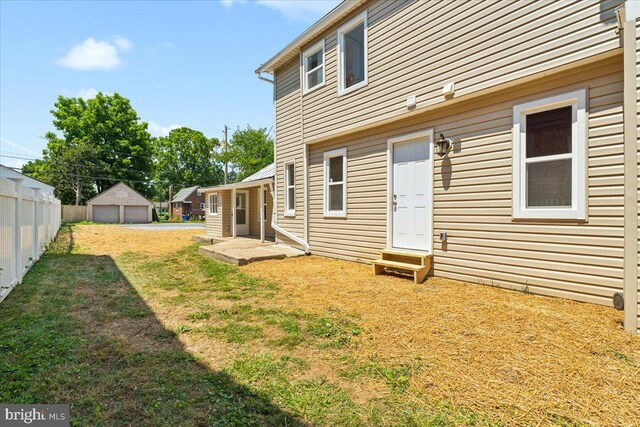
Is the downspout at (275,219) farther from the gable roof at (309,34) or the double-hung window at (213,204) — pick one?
the double-hung window at (213,204)

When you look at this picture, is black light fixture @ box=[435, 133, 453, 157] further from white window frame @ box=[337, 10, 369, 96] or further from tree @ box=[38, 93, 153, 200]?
tree @ box=[38, 93, 153, 200]

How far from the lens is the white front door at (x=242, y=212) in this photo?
1367 centimetres

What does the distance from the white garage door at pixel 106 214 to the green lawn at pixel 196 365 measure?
34097 mm

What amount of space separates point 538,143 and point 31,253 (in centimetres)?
971

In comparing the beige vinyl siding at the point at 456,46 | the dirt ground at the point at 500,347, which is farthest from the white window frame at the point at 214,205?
the dirt ground at the point at 500,347

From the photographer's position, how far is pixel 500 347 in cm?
279

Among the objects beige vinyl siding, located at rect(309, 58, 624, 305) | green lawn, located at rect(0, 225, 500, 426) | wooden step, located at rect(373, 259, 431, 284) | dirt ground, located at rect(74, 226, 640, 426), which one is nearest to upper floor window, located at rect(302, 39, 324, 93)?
beige vinyl siding, located at rect(309, 58, 624, 305)

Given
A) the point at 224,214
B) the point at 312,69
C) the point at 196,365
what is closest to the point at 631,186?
the point at 196,365

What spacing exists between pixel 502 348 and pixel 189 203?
47292mm

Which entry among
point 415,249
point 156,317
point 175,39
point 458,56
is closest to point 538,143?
point 458,56

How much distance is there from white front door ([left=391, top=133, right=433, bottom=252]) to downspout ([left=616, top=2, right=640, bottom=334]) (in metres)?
2.72

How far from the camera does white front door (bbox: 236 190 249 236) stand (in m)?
13.7

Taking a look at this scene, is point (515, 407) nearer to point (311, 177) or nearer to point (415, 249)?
point (415, 249)
